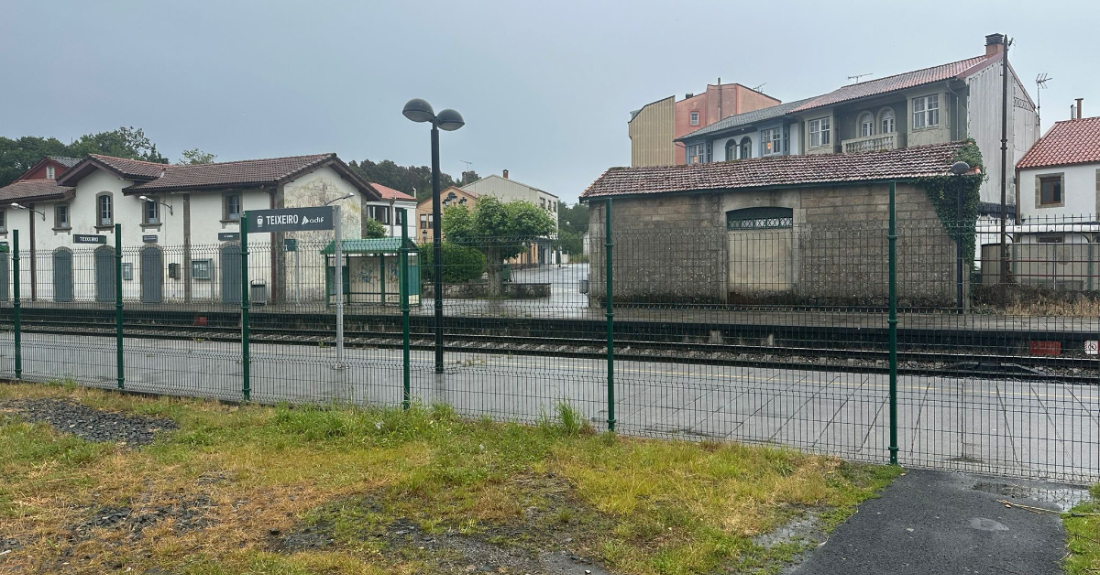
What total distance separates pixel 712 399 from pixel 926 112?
34.1 metres

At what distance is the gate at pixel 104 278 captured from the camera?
38.6 feet

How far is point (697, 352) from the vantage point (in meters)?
12.1

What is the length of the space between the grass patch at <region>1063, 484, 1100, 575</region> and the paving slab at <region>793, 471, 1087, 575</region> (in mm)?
56

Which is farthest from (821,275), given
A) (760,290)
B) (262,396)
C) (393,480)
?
(262,396)

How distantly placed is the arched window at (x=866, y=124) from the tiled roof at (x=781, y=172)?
20891 millimetres

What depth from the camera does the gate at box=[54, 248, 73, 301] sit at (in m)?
12.0

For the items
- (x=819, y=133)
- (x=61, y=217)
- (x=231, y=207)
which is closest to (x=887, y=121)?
(x=819, y=133)

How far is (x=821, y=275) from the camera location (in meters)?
9.58

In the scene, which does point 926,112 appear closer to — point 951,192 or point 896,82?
point 896,82

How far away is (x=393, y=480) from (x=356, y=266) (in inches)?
539

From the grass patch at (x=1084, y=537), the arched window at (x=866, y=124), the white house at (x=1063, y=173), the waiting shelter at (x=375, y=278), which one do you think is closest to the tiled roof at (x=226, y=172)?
the waiting shelter at (x=375, y=278)

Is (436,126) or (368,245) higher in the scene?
(436,126)

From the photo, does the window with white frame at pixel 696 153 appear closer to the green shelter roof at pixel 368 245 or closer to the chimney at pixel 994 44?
the chimney at pixel 994 44

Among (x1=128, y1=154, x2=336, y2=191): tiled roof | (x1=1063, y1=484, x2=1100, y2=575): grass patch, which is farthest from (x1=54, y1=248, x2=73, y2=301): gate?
(x1=128, y1=154, x2=336, y2=191): tiled roof
